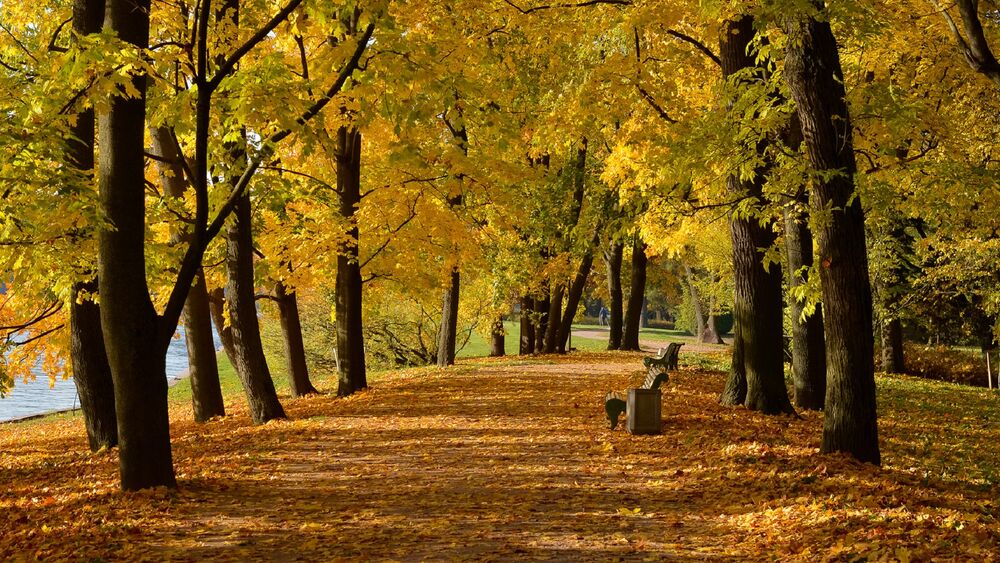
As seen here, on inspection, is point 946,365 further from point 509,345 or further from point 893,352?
point 509,345

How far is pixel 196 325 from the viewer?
1477 cm

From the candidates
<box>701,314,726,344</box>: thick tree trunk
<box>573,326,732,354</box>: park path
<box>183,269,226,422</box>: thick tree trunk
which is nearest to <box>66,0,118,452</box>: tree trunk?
<box>183,269,226,422</box>: thick tree trunk

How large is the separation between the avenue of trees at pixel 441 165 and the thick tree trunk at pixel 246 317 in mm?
47

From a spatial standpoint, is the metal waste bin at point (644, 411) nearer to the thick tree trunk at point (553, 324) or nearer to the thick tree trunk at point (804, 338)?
the thick tree trunk at point (804, 338)

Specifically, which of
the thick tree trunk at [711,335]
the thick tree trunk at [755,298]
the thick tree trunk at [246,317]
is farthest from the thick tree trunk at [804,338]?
the thick tree trunk at [711,335]

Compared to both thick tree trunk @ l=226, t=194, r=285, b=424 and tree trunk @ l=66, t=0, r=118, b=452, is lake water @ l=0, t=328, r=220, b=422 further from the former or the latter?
tree trunk @ l=66, t=0, r=118, b=452

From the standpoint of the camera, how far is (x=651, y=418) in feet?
35.8

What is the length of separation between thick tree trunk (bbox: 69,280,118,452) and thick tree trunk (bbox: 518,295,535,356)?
20.0 metres

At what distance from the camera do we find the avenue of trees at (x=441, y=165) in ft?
25.7

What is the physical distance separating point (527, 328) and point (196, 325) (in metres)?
18.2

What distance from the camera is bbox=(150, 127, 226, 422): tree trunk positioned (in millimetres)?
14461

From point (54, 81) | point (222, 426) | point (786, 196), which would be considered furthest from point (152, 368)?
point (786, 196)

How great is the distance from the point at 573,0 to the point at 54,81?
8.43 m

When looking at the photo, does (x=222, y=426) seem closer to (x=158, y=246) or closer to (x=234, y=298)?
(x=234, y=298)
